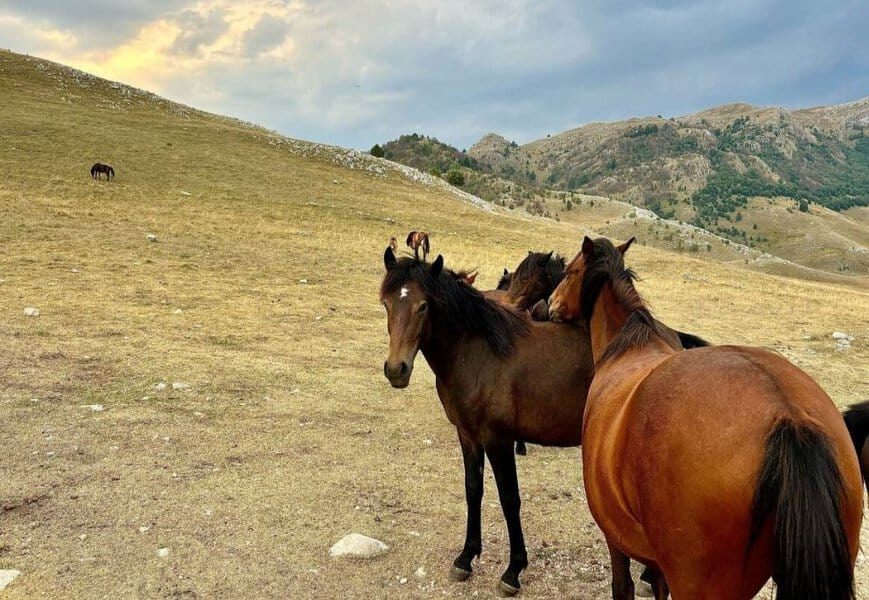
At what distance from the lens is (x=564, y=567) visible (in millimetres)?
4395

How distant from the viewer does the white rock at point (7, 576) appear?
148 inches

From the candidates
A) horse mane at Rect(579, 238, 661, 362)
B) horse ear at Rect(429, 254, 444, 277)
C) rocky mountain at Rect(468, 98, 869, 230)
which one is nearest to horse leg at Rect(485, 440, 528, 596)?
horse mane at Rect(579, 238, 661, 362)

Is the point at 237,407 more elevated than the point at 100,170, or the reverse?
the point at 100,170

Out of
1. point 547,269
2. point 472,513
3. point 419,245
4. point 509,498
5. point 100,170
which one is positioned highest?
point 100,170

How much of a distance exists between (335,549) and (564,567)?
182 cm

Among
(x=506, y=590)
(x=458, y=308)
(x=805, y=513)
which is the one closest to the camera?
(x=805, y=513)

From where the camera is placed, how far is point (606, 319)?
3.89 m

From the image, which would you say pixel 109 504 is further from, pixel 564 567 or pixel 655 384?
pixel 655 384

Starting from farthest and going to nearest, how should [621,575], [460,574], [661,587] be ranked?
[460,574], [621,575], [661,587]

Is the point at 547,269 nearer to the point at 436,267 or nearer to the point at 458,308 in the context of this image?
the point at 458,308

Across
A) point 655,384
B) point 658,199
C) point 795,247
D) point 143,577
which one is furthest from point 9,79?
point 658,199

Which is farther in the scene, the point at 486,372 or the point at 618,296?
the point at 486,372

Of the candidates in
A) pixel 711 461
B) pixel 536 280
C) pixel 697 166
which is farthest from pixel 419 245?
pixel 697 166

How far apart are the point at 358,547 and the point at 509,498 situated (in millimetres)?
1294
